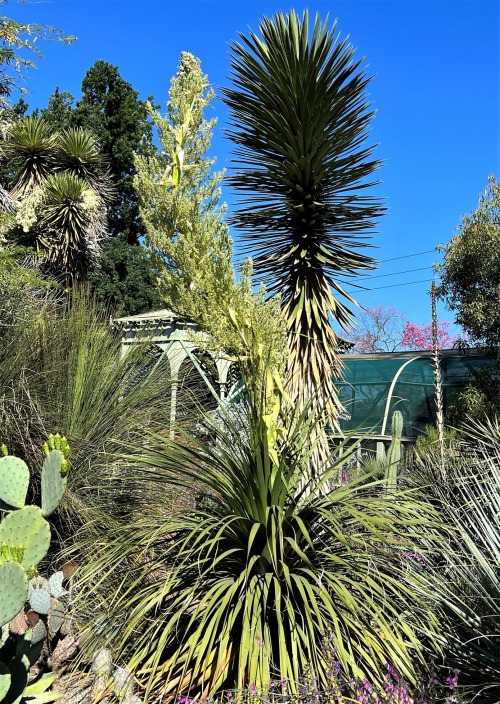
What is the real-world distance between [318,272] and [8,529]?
15.3 feet

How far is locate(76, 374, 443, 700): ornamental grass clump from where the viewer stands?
10.3 ft

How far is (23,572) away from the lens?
8.92 ft

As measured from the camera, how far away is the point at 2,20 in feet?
31.0

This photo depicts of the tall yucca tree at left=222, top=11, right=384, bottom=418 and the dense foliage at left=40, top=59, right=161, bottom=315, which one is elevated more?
the dense foliage at left=40, top=59, right=161, bottom=315

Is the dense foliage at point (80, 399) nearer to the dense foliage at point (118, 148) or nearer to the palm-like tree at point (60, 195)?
the palm-like tree at point (60, 195)

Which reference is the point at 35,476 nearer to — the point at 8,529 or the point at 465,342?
the point at 8,529

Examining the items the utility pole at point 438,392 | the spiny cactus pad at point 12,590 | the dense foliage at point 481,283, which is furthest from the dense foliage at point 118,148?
the spiny cactus pad at point 12,590

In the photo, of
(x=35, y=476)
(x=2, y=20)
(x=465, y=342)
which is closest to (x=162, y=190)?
(x=35, y=476)

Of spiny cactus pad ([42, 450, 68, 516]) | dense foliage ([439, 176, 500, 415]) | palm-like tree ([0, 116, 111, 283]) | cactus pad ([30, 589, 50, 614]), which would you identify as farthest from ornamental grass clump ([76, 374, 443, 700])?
palm-like tree ([0, 116, 111, 283])

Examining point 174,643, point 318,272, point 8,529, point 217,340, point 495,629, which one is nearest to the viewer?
point 495,629

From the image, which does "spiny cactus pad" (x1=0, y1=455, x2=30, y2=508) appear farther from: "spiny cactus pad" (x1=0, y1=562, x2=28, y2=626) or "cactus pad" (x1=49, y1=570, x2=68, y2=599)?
"cactus pad" (x1=49, y1=570, x2=68, y2=599)

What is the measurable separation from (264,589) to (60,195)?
14.3 meters

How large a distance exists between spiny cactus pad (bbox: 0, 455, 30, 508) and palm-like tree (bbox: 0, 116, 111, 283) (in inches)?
499

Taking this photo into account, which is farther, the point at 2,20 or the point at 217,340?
the point at 2,20
